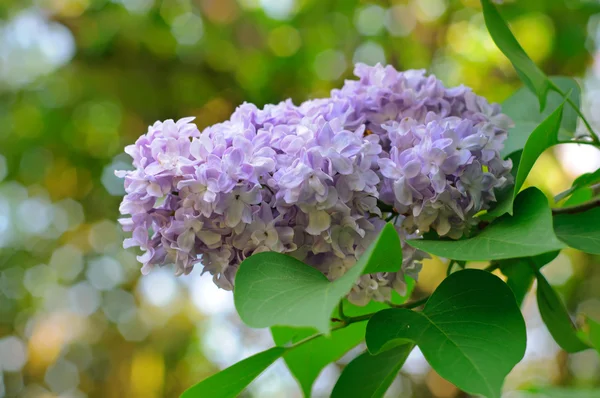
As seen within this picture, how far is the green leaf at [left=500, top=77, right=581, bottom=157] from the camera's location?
48 centimetres

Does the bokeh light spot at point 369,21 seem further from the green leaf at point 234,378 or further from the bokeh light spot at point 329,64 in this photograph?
the green leaf at point 234,378

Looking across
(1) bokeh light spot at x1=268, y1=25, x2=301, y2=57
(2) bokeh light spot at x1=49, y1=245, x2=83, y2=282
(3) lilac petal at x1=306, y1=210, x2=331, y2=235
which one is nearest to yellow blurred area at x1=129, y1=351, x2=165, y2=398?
(2) bokeh light spot at x1=49, y1=245, x2=83, y2=282

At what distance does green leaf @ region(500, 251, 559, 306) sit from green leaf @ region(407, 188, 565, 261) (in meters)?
0.09

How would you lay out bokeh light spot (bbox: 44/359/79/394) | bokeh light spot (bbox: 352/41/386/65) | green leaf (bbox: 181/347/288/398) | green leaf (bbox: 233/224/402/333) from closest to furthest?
green leaf (bbox: 233/224/402/333), green leaf (bbox: 181/347/288/398), bokeh light spot (bbox: 352/41/386/65), bokeh light spot (bbox: 44/359/79/394)

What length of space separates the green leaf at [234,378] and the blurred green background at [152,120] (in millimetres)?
1397

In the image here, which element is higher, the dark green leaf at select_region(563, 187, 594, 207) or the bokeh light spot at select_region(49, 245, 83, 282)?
the dark green leaf at select_region(563, 187, 594, 207)

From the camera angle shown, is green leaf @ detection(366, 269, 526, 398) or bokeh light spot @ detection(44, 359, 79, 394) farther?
bokeh light spot @ detection(44, 359, 79, 394)

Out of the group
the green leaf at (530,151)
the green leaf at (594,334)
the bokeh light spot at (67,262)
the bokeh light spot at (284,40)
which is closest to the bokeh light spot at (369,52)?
the bokeh light spot at (284,40)

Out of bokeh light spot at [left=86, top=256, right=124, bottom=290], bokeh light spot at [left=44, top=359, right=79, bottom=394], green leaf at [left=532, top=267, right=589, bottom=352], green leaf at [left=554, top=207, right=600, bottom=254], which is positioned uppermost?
green leaf at [left=554, top=207, right=600, bottom=254]

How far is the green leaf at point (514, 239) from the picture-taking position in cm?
29

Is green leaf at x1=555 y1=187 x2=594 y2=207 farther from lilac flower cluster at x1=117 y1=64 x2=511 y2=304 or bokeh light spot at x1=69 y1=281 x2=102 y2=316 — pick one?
bokeh light spot at x1=69 y1=281 x2=102 y2=316

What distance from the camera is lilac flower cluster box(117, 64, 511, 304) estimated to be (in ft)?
1.05

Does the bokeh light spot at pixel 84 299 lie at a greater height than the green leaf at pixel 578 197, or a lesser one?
lesser

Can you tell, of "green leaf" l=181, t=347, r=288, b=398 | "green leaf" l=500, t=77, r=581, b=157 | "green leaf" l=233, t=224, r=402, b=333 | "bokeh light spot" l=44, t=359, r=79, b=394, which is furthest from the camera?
"bokeh light spot" l=44, t=359, r=79, b=394
